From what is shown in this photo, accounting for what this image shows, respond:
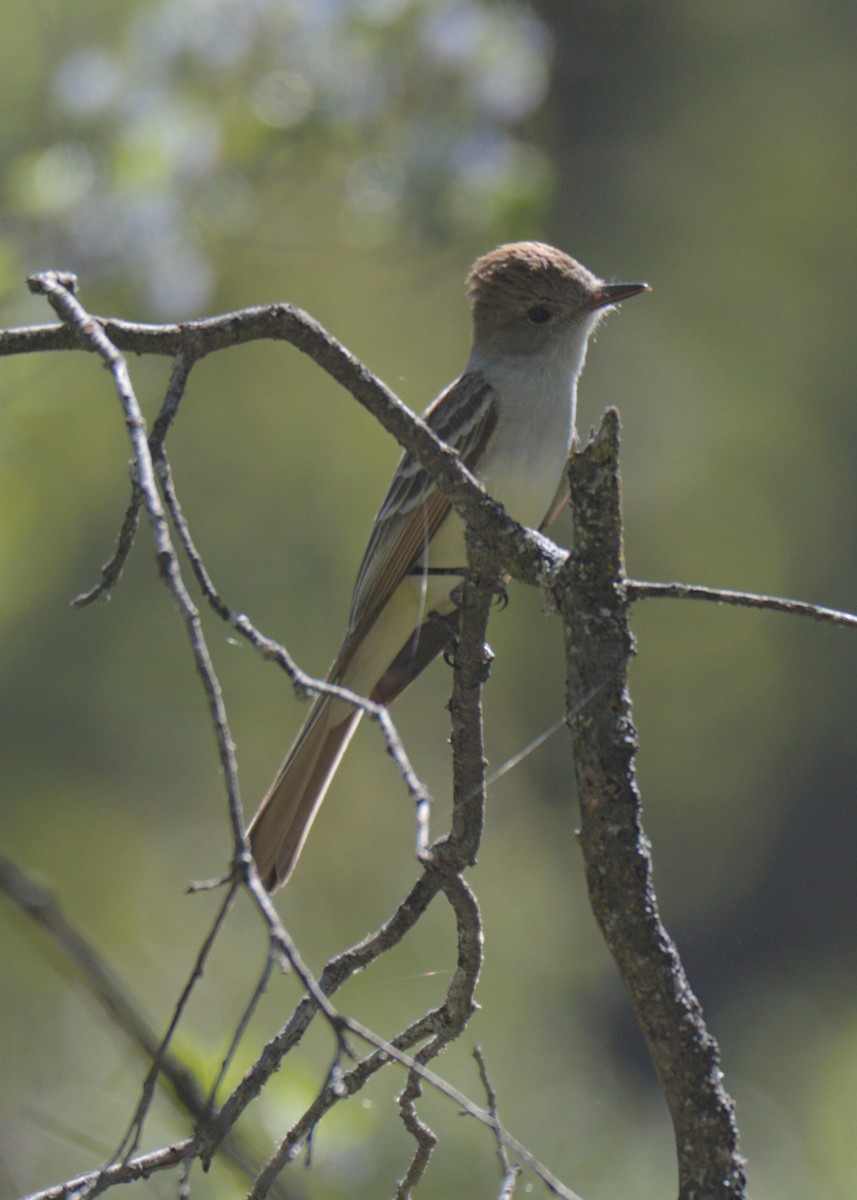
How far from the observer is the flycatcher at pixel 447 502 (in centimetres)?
290

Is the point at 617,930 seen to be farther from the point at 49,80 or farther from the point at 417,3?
the point at 49,80

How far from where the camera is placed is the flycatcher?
Answer: 9.53ft

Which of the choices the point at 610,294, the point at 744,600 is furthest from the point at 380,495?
the point at 744,600

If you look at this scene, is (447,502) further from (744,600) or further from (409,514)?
(744,600)

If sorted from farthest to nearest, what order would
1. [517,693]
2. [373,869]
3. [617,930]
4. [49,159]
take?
[517,693], [373,869], [49,159], [617,930]

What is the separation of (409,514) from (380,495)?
168 inches

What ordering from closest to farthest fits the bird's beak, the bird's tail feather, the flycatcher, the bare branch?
the bare branch, the bird's tail feather, the flycatcher, the bird's beak

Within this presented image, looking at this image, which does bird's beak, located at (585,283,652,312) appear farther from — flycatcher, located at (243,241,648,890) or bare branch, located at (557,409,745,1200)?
bare branch, located at (557,409,745,1200)

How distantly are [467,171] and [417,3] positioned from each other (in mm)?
686

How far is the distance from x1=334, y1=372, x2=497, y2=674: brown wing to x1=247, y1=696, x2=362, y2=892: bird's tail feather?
22 cm

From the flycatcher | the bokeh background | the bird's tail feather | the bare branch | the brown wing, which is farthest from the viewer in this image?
the bokeh background

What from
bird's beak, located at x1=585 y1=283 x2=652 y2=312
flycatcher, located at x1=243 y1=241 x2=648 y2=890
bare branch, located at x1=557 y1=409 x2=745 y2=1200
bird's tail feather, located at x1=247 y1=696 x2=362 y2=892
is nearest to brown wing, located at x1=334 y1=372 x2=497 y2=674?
flycatcher, located at x1=243 y1=241 x2=648 y2=890

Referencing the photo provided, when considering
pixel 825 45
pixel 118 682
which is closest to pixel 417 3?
pixel 118 682

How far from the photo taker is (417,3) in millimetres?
5430
